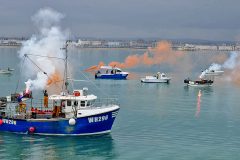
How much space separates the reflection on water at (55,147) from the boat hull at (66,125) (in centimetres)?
52

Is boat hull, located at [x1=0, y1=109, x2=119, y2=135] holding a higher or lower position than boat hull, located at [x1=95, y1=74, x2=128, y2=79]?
lower

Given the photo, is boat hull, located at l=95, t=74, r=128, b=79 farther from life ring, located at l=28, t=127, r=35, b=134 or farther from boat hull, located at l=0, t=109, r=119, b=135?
life ring, located at l=28, t=127, r=35, b=134

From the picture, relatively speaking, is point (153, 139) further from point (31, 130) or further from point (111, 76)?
point (111, 76)

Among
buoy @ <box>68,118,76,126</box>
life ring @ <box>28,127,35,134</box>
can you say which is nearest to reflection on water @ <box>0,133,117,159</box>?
life ring @ <box>28,127,35,134</box>

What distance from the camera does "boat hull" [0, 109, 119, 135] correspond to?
43750mm

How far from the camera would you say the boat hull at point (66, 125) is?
4375cm

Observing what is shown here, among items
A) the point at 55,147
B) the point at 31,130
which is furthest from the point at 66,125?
the point at 31,130

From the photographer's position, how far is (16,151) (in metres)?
40.3

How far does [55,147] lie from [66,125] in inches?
123

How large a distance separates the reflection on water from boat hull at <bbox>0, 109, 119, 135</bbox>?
1.72ft

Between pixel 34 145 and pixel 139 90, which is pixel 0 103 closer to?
pixel 34 145

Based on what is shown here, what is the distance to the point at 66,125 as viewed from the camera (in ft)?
Result: 144

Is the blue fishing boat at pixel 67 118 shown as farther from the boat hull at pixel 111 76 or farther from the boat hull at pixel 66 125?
the boat hull at pixel 111 76

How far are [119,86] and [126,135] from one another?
54956 mm
